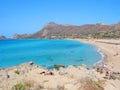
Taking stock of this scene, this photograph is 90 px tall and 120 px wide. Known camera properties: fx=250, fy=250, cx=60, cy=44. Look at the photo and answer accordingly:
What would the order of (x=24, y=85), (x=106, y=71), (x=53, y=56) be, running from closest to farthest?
(x=24, y=85) → (x=106, y=71) → (x=53, y=56)

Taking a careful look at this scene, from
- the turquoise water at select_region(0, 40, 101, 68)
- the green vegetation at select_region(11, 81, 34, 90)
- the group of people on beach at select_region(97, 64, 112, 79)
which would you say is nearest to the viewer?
the green vegetation at select_region(11, 81, 34, 90)

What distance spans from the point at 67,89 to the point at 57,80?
1.61 meters

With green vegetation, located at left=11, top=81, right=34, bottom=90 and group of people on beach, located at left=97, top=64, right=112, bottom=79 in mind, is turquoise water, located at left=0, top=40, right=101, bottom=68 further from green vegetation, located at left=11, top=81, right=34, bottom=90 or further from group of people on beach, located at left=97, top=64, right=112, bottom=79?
green vegetation, located at left=11, top=81, right=34, bottom=90

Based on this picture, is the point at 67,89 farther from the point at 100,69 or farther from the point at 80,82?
the point at 100,69

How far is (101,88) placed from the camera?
11.3 m

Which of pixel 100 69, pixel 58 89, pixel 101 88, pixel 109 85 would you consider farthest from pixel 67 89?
pixel 100 69

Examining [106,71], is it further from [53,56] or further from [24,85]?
[53,56]

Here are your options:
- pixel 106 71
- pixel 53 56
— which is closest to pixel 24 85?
pixel 106 71

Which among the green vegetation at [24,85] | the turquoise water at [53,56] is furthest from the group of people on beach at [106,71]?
the turquoise water at [53,56]

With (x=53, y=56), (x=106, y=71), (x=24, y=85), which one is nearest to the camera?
(x=24, y=85)

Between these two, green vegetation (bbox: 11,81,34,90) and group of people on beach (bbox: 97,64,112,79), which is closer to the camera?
green vegetation (bbox: 11,81,34,90)

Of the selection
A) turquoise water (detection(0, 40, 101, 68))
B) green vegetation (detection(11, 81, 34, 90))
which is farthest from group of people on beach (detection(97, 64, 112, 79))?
turquoise water (detection(0, 40, 101, 68))

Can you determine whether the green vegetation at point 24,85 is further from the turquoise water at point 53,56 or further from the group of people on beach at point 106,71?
the turquoise water at point 53,56

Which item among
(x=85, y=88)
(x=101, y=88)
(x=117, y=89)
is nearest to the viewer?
(x=85, y=88)
